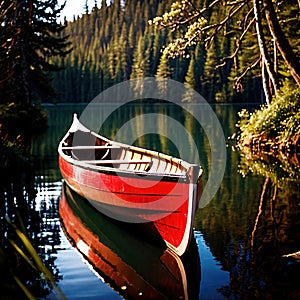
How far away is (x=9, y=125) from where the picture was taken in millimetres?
26031

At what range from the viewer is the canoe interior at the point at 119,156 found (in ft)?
31.8

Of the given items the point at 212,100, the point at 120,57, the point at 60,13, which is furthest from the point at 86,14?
the point at 60,13

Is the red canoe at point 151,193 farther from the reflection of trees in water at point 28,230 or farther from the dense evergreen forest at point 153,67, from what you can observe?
the dense evergreen forest at point 153,67

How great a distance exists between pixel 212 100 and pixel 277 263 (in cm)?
7783

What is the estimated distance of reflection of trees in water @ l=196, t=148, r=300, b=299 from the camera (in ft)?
19.9

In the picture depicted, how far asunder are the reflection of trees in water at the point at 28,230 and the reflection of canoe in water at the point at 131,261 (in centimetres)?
39

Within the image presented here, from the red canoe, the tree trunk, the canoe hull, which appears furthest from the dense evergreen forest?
the canoe hull

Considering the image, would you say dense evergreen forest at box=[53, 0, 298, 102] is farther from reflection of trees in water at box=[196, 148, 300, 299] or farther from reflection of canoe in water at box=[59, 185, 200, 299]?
reflection of canoe in water at box=[59, 185, 200, 299]

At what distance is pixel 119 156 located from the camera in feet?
43.7

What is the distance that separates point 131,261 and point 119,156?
20.6 ft

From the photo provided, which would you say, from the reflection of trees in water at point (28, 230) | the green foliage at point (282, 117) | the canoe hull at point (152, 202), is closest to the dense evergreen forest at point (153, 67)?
the green foliage at point (282, 117)

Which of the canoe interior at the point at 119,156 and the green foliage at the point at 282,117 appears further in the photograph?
the green foliage at the point at 282,117

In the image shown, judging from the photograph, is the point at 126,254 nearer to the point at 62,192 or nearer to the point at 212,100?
the point at 62,192

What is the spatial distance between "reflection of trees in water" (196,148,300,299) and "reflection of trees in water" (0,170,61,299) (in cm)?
232
